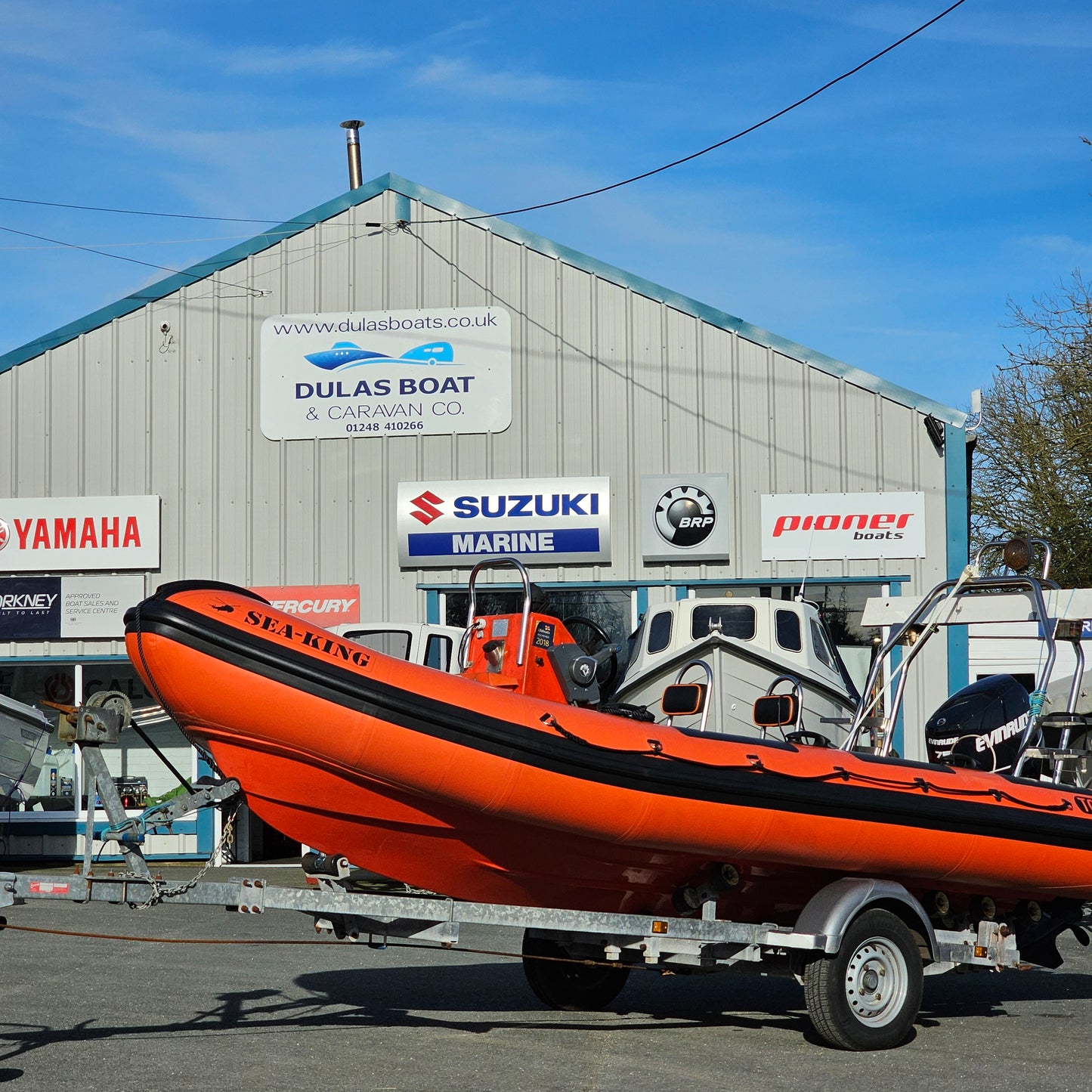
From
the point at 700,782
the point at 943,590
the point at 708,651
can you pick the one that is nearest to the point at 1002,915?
the point at 943,590

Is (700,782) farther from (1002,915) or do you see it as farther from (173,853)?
(173,853)

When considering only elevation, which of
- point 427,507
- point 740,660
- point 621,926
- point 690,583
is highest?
point 427,507

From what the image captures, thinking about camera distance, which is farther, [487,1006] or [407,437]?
[407,437]

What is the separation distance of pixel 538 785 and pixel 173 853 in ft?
40.4

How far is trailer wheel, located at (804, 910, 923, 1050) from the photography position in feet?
21.6

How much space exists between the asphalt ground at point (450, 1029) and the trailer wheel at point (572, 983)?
12 cm

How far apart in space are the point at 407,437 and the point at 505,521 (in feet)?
5.29

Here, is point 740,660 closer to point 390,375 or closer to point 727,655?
point 727,655

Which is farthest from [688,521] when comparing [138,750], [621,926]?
[621,926]

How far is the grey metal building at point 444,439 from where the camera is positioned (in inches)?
643

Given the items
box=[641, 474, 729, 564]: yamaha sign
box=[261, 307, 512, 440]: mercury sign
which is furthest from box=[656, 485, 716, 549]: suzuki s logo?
box=[261, 307, 512, 440]: mercury sign

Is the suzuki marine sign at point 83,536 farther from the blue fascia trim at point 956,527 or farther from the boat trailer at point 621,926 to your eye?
the boat trailer at point 621,926

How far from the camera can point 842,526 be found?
16.2 metres

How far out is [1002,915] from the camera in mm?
7844
